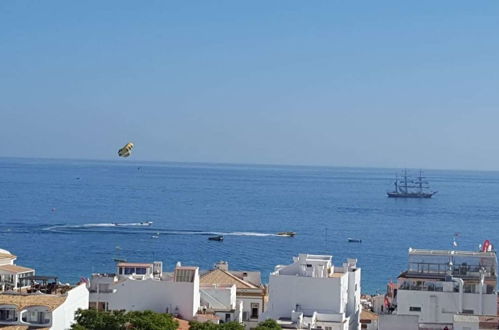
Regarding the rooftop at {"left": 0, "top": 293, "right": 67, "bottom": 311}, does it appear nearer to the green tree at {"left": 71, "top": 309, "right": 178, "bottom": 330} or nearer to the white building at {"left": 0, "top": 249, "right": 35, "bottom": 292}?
the green tree at {"left": 71, "top": 309, "right": 178, "bottom": 330}

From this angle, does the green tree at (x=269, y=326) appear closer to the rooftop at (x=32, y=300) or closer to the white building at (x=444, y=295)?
the white building at (x=444, y=295)

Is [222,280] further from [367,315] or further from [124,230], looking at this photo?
[124,230]

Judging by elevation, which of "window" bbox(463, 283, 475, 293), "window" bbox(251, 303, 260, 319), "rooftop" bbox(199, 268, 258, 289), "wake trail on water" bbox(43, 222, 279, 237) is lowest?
"window" bbox(251, 303, 260, 319)

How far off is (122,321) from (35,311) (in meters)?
3.68

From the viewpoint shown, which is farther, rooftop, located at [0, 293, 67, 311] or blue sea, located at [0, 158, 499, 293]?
blue sea, located at [0, 158, 499, 293]

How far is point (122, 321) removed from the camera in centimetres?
3553

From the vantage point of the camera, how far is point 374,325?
41.7 metres

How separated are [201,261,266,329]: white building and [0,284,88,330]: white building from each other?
818 centimetres

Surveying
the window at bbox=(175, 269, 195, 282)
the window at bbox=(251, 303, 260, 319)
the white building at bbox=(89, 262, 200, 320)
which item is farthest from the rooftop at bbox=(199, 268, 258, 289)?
Result: the white building at bbox=(89, 262, 200, 320)

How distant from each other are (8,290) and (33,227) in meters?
78.8

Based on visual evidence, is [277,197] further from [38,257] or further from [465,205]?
[38,257]

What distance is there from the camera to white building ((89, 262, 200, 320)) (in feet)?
138

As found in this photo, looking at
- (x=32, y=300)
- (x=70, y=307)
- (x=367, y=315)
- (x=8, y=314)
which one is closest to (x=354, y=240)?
(x=367, y=315)

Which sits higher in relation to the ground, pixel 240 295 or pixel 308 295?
pixel 308 295
